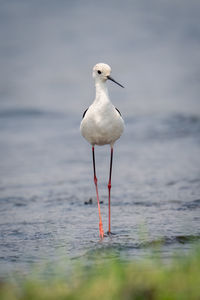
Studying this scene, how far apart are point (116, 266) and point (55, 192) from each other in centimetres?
565

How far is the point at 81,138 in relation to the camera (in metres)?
14.2

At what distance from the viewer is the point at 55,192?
9.47 metres

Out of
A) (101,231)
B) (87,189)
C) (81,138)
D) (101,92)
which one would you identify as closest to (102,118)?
(101,92)

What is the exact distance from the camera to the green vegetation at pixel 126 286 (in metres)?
3.58

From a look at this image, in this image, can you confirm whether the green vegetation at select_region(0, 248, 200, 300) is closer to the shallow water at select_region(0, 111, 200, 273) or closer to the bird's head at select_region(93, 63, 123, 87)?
the shallow water at select_region(0, 111, 200, 273)

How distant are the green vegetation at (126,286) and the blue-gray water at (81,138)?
1420 mm

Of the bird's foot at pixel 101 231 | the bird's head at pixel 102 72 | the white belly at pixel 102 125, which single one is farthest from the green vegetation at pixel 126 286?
the bird's head at pixel 102 72

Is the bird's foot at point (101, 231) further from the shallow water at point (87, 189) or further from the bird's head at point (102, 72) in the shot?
the bird's head at point (102, 72)

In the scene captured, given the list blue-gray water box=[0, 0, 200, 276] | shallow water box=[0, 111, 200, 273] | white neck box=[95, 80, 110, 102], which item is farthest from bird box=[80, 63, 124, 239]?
blue-gray water box=[0, 0, 200, 276]

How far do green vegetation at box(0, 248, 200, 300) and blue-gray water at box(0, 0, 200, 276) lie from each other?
4.66 feet

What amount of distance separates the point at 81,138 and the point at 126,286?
10614 mm

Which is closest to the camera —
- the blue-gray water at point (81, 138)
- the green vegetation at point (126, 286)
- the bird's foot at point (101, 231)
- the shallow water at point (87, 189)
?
the green vegetation at point (126, 286)

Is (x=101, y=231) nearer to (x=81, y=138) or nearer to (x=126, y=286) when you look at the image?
(x=126, y=286)

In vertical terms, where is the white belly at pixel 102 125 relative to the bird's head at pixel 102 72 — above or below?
below
